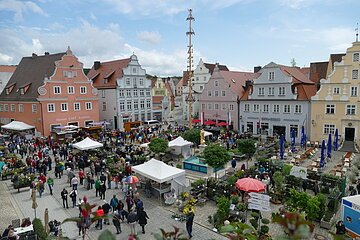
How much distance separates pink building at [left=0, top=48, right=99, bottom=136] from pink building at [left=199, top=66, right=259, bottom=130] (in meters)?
17.8

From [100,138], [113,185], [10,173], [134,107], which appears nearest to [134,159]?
[113,185]

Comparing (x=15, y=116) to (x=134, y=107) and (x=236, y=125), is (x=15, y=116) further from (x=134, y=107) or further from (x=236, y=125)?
(x=236, y=125)

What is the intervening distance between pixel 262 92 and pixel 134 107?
22.1 m

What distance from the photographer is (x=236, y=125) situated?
42562mm

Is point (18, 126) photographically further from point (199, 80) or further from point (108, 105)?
point (199, 80)

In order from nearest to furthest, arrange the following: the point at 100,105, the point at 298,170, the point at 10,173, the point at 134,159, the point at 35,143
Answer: the point at 298,170
the point at 10,173
the point at 134,159
the point at 35,143
the point at 100,105

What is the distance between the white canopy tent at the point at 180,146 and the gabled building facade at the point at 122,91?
2083cm

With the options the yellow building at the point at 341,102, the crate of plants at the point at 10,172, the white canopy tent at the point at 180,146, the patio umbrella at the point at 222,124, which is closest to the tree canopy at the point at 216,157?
the white canopy tent at the point at 180,146

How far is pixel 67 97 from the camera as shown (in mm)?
40344

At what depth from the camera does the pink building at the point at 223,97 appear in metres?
42.5

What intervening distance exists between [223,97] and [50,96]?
24.7 m

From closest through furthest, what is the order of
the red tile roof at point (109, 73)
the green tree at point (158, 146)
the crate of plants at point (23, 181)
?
the crate of plants at point (23, 181) → the green tree at point (158, 146) → the red tile roof at point (109, 73)

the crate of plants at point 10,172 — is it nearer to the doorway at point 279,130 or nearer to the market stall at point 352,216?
the market stall at point 352,216

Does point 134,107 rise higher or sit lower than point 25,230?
higher
